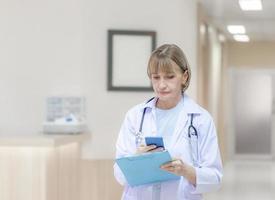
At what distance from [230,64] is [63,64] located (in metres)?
9.65

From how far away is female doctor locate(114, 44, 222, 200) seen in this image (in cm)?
220

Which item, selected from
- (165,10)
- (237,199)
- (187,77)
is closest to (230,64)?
(237,199)

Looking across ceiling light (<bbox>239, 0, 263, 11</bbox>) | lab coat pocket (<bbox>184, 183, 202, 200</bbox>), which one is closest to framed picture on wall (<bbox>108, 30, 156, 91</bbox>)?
ceiling light (<bbox>239, 0, 263, 11</bbox>)

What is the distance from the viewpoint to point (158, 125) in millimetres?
2271

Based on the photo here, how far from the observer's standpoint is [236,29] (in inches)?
463

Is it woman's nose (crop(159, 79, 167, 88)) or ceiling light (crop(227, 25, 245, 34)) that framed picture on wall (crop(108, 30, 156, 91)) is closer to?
woman's nose (crop(159, 79, 167, 88))

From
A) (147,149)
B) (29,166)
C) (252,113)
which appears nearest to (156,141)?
(147,149)

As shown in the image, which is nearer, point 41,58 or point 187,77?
point 187,77

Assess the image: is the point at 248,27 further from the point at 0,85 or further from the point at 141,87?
the point at 0,85

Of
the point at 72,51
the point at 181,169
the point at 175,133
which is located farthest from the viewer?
the point at 72,51

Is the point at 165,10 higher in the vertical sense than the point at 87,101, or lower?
higher

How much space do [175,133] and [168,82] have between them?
20 cm

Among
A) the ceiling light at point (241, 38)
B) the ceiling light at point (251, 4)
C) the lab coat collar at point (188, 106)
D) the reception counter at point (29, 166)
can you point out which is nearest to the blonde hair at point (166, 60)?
the lab coat collar at point (188, 106)

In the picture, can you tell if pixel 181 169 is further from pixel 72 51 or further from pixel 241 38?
pixel 241 38
